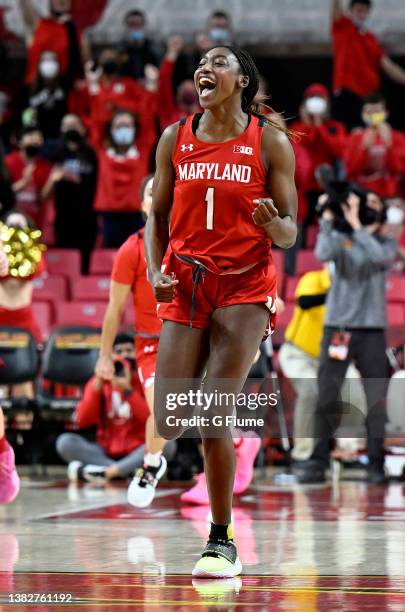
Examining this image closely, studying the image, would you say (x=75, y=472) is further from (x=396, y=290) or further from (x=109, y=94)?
(x=109, y=94)

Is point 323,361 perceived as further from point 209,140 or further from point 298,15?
point 298,15

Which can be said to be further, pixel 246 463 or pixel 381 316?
pixel 381 316

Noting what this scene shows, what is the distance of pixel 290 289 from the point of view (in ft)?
41.8

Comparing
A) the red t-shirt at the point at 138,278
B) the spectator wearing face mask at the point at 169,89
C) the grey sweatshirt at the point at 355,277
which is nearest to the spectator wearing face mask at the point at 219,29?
the spectator wearing face mask at the point at 169,89

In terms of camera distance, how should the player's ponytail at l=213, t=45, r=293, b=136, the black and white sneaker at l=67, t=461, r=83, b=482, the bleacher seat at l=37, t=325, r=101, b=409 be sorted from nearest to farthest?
the player's ponytail at l=213, t=45, r=293, b=136 → the black and white sneaker at l=67, t=461, r=83, b=482 → the bleacher seat at l=37, t=325, r=101, b=409

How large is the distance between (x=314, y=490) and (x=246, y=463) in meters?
1.14

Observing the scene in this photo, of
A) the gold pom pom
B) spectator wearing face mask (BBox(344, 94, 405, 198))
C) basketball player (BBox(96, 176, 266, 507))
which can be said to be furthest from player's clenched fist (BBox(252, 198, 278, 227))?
Result: spectator wearing face mask (BBox(344, 94, 405, 198))

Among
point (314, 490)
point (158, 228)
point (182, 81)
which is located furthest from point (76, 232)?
point (158, 228)

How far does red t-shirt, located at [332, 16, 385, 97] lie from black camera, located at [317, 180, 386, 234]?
504cm

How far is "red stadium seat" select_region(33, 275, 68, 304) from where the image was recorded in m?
13.5

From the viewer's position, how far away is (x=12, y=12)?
1747 centimetres

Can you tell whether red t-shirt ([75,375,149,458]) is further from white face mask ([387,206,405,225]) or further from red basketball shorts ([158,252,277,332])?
red basketball shorts ([158,252,277,332])

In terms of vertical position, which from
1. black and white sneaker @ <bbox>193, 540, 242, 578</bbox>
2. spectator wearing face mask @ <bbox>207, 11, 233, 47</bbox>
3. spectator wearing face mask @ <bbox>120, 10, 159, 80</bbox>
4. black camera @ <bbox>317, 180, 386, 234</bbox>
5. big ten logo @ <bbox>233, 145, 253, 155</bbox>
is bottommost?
black and white sneaker @ <bbox>193, 540, 242, 578</bbox>

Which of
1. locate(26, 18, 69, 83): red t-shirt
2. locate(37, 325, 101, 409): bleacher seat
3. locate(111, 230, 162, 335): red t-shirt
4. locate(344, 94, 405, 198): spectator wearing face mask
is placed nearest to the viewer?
locate(111, 230, 162, 335): red t-shirt
